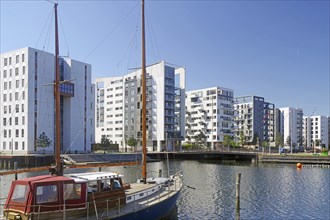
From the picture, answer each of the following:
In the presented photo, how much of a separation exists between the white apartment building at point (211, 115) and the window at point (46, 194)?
160 metres

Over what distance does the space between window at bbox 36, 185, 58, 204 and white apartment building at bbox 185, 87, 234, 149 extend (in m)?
160

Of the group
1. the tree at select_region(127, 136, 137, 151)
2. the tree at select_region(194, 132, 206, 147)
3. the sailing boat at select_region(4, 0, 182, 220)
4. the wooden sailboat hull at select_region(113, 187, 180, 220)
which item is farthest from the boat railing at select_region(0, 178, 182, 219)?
the tree at select_region(194, 132, 206, 147)

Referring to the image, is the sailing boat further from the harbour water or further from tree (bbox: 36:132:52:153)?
tree (bbox: 36:132:52:153)

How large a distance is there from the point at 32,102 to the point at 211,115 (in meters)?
101

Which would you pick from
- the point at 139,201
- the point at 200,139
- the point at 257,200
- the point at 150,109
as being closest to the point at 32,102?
the point at 150,109

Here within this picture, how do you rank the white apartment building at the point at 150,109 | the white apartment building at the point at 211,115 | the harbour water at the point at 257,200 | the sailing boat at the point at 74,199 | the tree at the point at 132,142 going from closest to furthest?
1. the sailing boat at the point at 74,199
2. the harbour water at the point at 257,200
3. the tree at the point at 132,142
4. the white apartment building at the point at 150,109
5. the white apartment building at the point at 211,115

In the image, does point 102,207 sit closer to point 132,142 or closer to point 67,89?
point 67,89

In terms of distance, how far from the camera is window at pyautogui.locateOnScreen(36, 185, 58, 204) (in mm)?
19486

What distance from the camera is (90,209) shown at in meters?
21.2

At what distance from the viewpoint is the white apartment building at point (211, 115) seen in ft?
590

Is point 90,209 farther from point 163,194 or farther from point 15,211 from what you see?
point 163,194

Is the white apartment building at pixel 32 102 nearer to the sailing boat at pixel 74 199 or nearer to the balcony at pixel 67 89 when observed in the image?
the balcony at pixel 67 89

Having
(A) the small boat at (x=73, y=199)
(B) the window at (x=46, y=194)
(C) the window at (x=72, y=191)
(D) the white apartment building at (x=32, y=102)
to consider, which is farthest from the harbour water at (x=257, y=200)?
(D) the white apartment building at (x=32, y=102)

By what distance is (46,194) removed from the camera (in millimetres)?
19781
